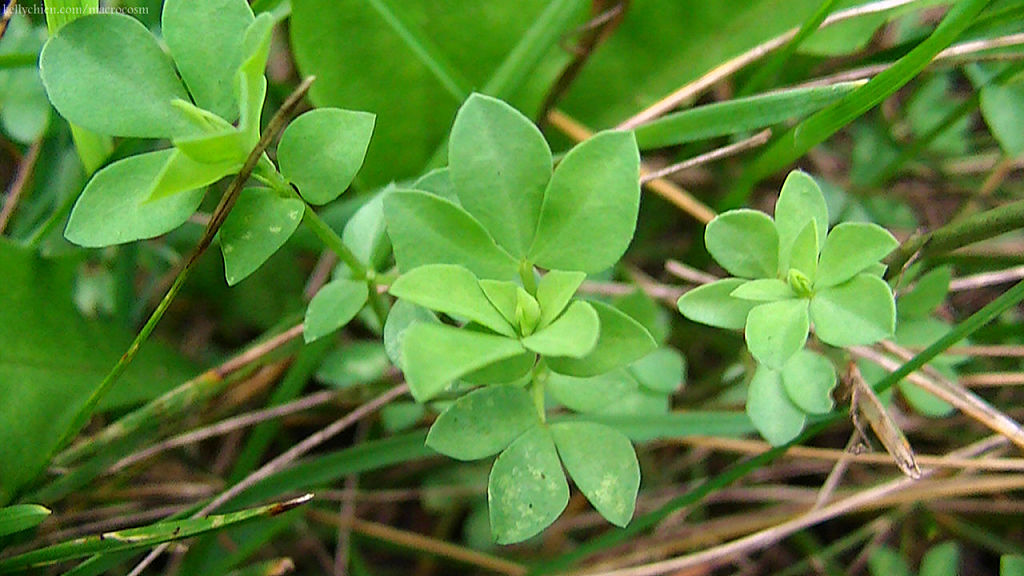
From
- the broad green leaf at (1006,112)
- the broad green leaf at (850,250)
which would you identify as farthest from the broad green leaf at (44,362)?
the broad green leaf at (1006,112)

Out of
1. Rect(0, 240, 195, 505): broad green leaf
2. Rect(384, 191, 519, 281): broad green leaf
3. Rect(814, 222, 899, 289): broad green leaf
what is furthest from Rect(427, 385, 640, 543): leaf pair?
Rect(0, 240, 195, 505): broad green leaf

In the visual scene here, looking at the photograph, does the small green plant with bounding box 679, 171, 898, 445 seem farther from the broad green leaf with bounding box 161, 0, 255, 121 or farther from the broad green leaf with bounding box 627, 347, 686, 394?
the broad green leaf with bounding box 161, 0, 255, 121

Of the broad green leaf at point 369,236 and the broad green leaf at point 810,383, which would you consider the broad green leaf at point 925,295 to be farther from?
the broad green leaf at point 369,236

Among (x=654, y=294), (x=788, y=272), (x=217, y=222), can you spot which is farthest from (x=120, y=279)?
(x=788, y=272)

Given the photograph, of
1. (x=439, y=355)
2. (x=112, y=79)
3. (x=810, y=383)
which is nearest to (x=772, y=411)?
(x=810, y=383)

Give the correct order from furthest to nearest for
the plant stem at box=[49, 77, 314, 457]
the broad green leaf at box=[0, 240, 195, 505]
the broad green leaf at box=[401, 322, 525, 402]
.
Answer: the broad green leaf at box=[0, 240, 195, 505] < the plant stem at box=[49, 77, 314, 457] < the broad green leaf at box=[401, 322, 525, 402]
